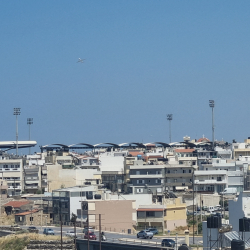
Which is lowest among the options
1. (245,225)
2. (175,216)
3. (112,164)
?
(175,216)

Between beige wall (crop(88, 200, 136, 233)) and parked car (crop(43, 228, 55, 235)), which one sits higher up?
beige wall (crop(88, 200, 136, 233))

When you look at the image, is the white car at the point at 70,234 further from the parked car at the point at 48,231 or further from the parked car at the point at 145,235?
the parked car at the point at 145,235

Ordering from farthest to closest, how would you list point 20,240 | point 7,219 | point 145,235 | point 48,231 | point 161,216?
point 7,219, point 161,216, point 48,231, point 20,240, point 145,235

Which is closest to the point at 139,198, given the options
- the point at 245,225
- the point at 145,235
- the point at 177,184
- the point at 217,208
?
the point at 217,208

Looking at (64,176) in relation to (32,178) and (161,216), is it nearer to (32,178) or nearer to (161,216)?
(32,178)

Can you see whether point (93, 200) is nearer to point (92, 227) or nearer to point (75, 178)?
point (92, 227)

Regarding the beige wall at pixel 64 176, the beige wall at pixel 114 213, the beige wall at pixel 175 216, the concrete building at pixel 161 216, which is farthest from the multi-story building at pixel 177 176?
the beige wall at pixel 114 213

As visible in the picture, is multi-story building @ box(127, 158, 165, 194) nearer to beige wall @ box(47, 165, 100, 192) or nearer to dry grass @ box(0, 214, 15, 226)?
beige wall @ box(47, 165, 100, 192)

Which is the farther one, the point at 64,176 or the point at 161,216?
the point at 64,176

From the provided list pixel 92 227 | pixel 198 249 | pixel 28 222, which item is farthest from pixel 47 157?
pixel 198 249

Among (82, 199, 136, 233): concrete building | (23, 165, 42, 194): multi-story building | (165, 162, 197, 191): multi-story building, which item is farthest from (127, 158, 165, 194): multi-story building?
(82, 199, 136, 233): concrete building
